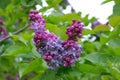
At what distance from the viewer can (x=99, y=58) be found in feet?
5.25

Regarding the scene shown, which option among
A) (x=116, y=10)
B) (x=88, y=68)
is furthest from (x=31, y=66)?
(x=116, y=10)

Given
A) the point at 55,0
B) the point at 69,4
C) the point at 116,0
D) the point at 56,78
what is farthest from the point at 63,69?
the point at 69,4

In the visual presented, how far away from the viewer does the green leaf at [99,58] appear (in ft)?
5.20

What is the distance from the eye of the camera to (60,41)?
1547mm

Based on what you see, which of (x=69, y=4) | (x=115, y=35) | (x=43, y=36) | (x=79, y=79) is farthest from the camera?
(x=69, y=4)

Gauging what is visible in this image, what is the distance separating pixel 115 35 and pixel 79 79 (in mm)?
268

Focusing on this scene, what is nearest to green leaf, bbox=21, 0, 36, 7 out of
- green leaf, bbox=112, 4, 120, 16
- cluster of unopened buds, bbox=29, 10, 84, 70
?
green leaf, bbox=112, 4, 120, 16

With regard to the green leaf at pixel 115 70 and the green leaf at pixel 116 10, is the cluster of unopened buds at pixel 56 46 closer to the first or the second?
the green leaf at pixel 115 70

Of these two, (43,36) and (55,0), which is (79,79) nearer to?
(43,36)

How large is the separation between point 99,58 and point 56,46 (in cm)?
19

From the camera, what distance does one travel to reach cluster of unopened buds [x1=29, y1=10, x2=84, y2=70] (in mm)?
1511

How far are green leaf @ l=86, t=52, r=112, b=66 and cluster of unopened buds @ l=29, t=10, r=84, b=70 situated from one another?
0.23 feet

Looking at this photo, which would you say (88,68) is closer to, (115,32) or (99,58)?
(99,58)

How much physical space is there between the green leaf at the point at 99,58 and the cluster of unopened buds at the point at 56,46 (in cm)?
7
